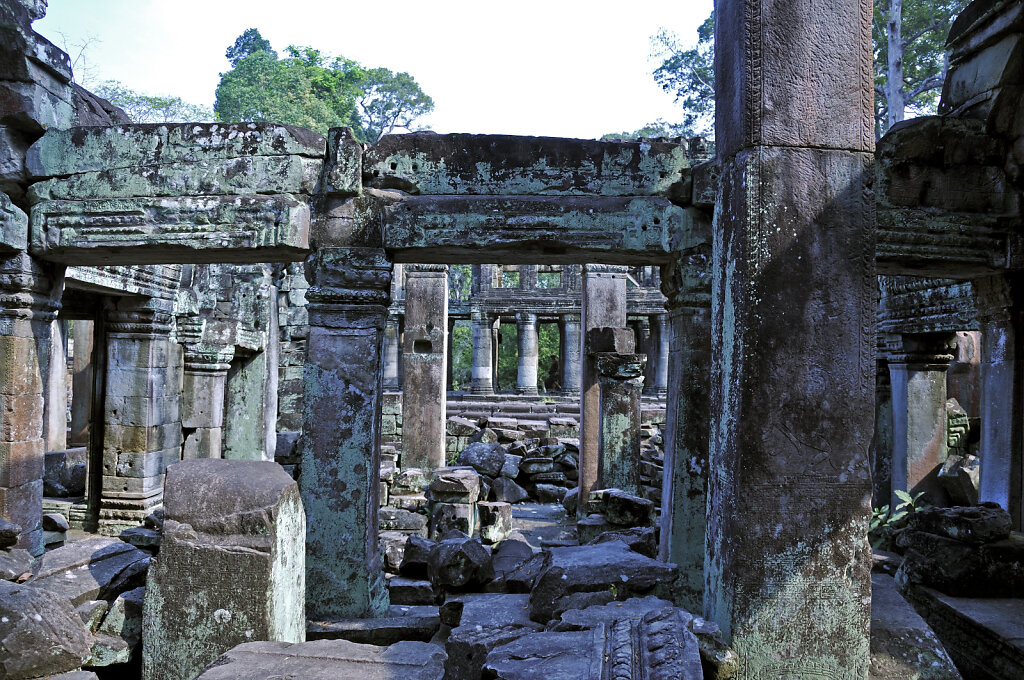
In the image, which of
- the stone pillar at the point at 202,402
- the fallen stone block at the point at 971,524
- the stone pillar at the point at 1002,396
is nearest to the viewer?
the fallen stone block at the point at 971,524

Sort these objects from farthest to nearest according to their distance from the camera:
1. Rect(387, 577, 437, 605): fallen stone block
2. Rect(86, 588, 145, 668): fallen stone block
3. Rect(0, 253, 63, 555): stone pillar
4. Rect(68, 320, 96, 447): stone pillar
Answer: Rect(68, 320, 96, 447): stone pillar, Rect(387, 577, 437, 605): fallen stone block, Rect(0, 253, 63, 555): stone pillar, Rect(86, 588, 145, 668): fallen stone block

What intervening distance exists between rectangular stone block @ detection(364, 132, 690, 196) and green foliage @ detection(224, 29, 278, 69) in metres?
36.9

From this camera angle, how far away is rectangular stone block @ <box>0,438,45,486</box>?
5.28m

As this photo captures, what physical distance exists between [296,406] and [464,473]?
5.63m

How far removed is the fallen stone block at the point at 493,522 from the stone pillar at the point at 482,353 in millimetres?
14983

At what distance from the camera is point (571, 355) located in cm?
2456

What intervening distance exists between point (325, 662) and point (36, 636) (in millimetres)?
1292

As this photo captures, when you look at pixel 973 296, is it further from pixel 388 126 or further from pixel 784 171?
pixel 388 126

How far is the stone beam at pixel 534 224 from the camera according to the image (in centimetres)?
479

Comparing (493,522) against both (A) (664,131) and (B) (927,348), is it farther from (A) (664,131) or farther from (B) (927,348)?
(A) (664,131)

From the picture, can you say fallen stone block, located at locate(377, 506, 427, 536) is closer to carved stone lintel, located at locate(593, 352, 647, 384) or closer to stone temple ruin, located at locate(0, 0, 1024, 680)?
stone temple ruin, located at locate(0, 0, 1024, 680)

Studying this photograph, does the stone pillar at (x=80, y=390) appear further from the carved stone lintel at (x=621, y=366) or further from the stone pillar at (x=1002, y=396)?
the stone pillar at (x=1002, y=396)

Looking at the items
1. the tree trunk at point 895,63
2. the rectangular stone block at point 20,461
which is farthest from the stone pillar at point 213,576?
the tree trunk at point 895,63

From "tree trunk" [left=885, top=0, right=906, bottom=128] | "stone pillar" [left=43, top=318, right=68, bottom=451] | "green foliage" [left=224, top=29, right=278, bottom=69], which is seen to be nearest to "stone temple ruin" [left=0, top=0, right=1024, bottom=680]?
"stone pillar" [left=43, top=318, right=68, bottom=451]
